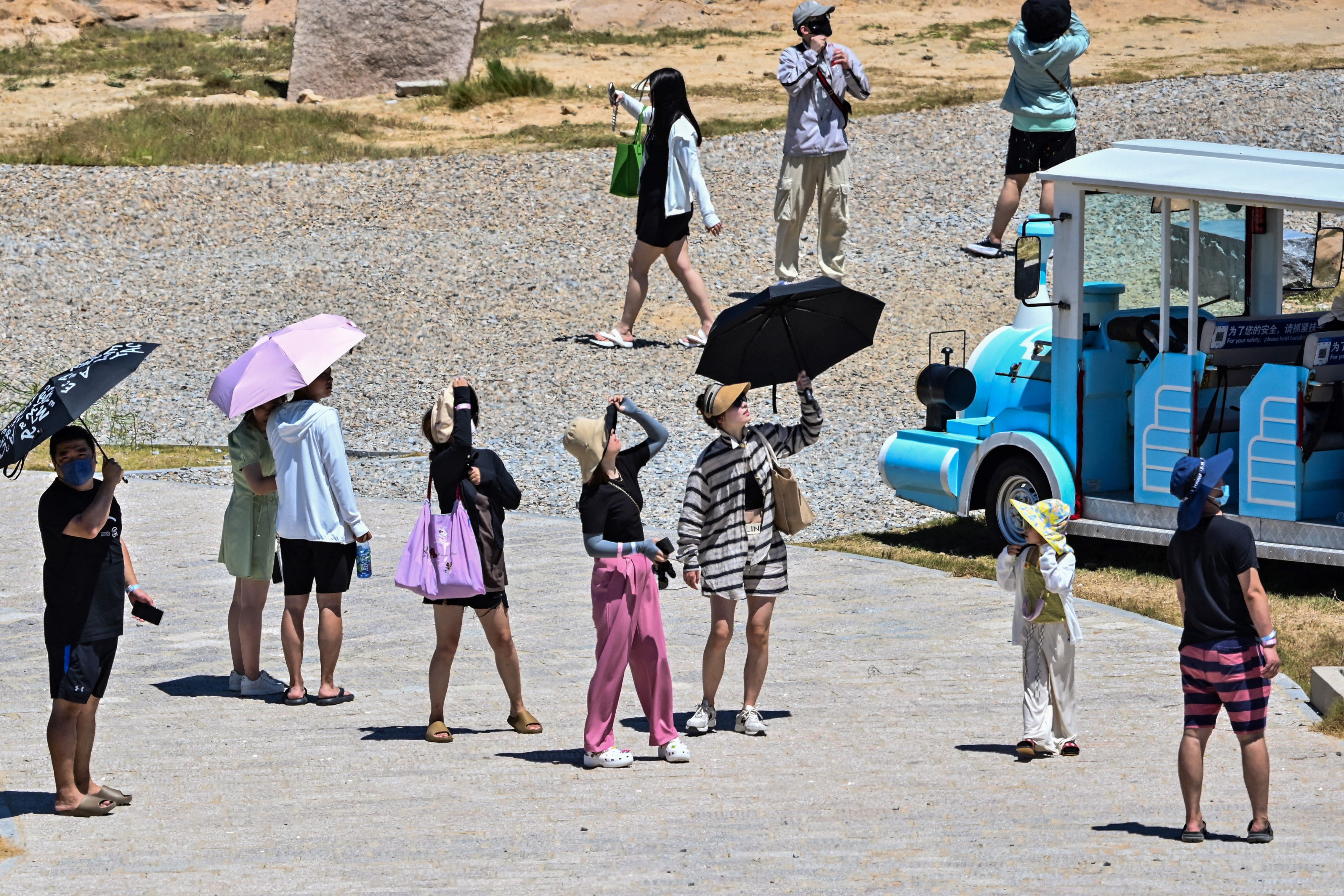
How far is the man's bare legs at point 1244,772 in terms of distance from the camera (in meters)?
6.23

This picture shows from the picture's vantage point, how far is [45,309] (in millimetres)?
18781

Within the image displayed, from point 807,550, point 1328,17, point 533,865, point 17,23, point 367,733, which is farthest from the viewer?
point 17,23

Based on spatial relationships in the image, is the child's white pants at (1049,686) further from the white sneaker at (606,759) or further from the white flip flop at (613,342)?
the white flip flop at (613,342)

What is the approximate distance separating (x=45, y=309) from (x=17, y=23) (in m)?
26.6

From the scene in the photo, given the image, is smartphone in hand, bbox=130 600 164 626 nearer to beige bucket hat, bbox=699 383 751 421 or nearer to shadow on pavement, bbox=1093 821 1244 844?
beige bucket hat, bbox=699 383 751 421

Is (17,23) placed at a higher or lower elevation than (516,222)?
higher

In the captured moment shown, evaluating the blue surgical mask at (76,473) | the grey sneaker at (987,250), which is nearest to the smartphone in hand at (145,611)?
the blue surgical mask at (76,473)

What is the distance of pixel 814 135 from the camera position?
16.4m

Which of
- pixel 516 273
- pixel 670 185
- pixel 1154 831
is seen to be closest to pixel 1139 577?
pixel 1154 831

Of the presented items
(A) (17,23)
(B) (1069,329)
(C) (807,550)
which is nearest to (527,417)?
(C) (807,550)

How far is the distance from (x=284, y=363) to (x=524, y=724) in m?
1.84

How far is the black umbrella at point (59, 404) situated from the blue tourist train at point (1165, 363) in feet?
17.5

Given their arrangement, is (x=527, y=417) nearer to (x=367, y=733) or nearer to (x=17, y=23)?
(x=367, y=733)

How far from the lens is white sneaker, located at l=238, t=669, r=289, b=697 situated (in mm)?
8500
